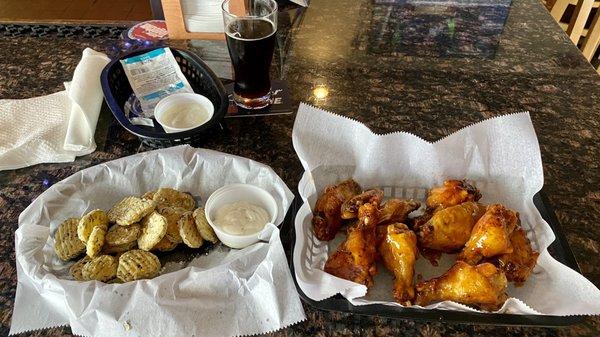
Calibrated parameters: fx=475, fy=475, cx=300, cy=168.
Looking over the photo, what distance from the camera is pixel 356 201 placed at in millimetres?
823

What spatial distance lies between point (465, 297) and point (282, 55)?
872 mm

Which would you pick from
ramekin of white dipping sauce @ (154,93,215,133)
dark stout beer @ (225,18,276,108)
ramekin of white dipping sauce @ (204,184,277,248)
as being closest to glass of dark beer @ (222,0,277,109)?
dark stout beer @ (225,18,276,108)

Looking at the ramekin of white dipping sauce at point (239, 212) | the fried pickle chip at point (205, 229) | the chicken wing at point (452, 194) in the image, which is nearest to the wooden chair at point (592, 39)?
the chicken wing at point (452, 194)

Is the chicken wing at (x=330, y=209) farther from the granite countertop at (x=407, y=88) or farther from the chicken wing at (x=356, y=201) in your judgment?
the granite countertop at (x=407, y=88)

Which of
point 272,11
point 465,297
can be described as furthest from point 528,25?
point 465,297

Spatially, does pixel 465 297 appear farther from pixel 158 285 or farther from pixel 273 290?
pixel 158 285

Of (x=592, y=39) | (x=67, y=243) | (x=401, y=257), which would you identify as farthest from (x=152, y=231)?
(x=592, y=39)

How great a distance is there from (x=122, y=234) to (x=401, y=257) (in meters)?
0.47

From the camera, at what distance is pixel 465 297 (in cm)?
71

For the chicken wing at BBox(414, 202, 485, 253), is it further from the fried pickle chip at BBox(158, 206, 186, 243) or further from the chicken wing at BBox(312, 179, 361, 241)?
the fried pickle chip at BBox(158, 206, 186, 243)

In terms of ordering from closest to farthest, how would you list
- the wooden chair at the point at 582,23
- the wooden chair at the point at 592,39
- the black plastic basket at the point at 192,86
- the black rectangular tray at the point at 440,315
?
the black rectangular tray at the point at 440,315, the black plastic basket at the point at 192,86, the wooden chair at the point at 582,23, the wooden chair at the point at 592,39

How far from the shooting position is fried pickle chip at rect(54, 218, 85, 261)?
0.79m

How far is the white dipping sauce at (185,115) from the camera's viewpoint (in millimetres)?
1030

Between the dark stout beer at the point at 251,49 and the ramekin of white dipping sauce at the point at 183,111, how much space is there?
11 cm
